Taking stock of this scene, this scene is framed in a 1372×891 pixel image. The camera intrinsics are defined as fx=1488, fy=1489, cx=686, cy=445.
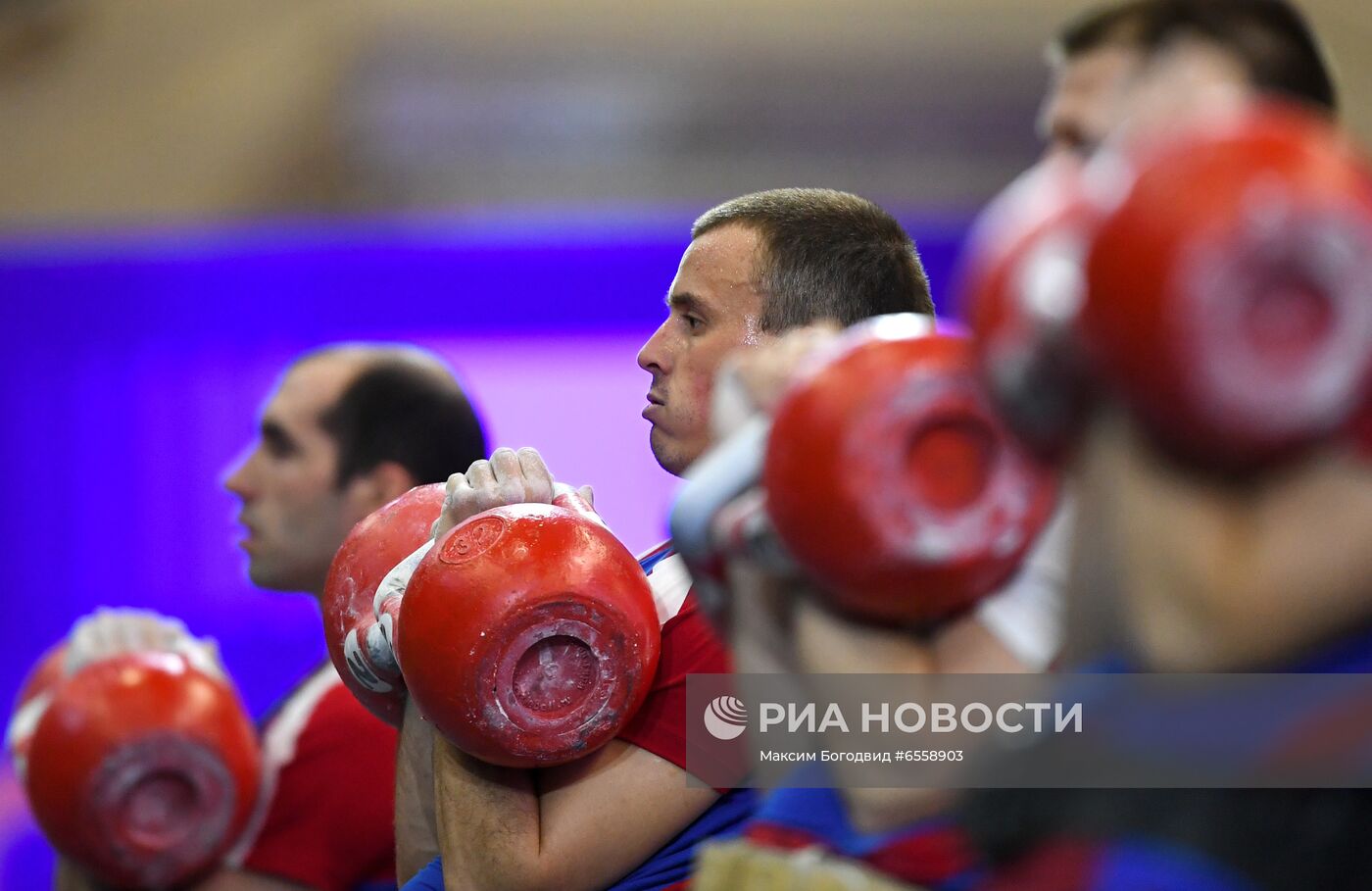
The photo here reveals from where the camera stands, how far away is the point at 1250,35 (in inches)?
43.1

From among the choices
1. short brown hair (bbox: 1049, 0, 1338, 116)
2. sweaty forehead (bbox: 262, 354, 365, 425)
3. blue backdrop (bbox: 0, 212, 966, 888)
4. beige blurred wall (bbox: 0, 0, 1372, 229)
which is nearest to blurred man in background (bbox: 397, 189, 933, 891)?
short brown hair (bbox: 1049, 0, 1338, 116)

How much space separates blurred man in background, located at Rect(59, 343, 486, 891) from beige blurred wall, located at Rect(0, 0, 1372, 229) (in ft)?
9.69

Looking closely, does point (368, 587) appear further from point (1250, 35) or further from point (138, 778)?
point (1250, 35)

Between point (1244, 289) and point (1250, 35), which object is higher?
point (1250, 35)

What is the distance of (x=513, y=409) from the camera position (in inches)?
151

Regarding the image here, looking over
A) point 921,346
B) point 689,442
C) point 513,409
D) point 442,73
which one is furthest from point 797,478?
point 442,73

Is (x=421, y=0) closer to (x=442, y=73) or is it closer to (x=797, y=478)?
(x=442, y=73)

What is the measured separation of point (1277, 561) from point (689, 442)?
926 millimetres

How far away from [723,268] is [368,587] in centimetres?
53

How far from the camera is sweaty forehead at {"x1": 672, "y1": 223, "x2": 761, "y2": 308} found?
167 centimetres

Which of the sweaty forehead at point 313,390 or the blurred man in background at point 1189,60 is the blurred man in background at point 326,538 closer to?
the sweaty forehead at point 313,390

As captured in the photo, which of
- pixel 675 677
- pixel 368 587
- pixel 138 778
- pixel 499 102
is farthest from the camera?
pixel 499 102

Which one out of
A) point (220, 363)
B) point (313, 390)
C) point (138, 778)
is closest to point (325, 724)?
point (138, 778)

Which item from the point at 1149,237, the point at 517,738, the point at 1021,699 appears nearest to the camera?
the point at 1149,237
